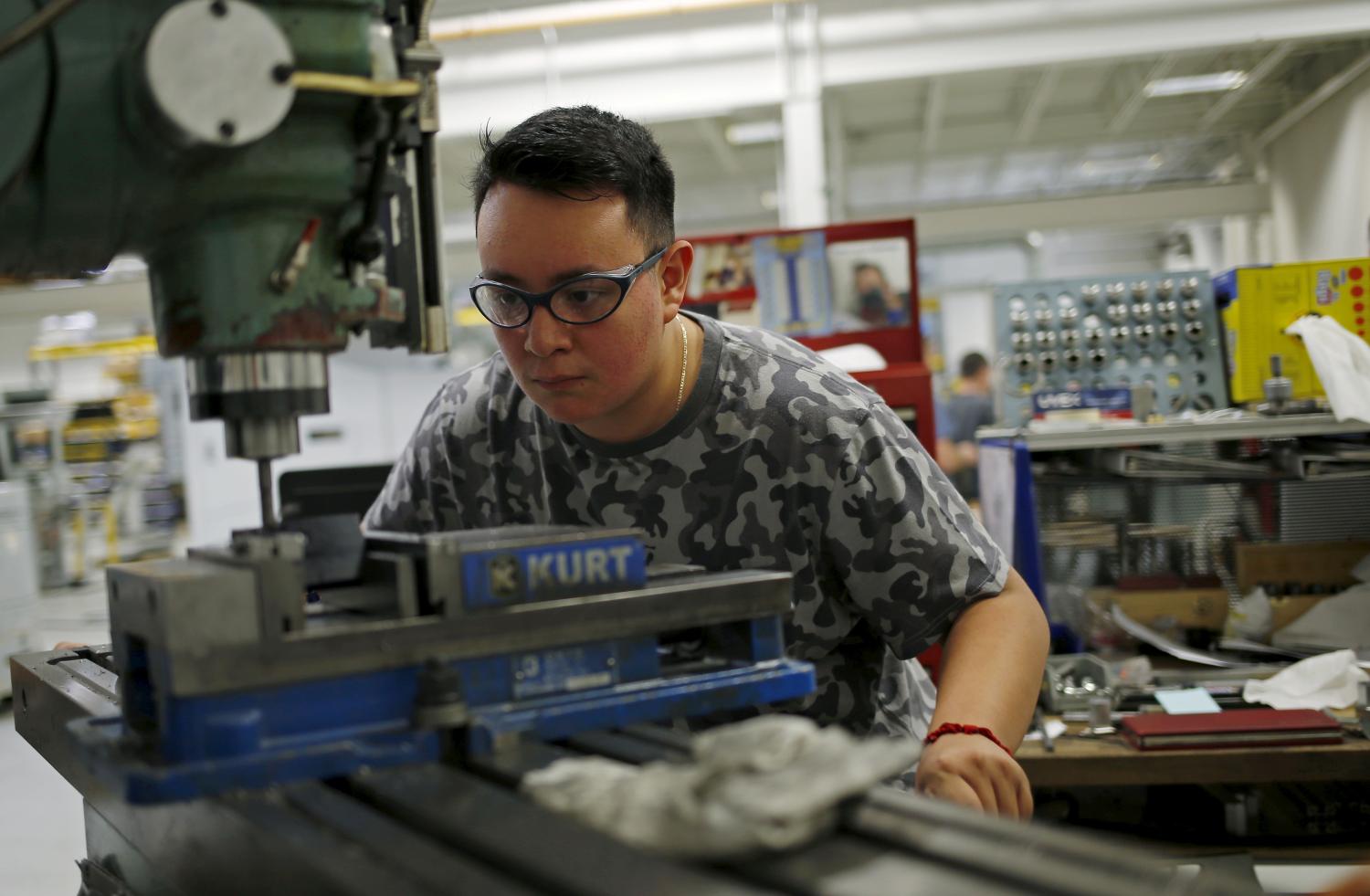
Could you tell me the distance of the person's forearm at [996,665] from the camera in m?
1.13

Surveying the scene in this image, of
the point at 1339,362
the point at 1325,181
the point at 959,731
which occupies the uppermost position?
the point at 1325,181

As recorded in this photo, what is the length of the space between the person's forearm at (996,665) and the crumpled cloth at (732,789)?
519 millimetres

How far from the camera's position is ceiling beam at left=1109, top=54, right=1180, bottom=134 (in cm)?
735

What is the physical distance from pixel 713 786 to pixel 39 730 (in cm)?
80

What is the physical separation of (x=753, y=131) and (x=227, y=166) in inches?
322

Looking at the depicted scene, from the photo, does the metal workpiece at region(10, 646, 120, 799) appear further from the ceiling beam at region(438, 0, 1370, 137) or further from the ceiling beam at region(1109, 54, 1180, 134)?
the ceiling beam at region(1109, 54, 1180, 134)

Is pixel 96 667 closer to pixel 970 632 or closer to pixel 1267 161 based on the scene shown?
pixel 970 632

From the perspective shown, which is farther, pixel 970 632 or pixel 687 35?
pixel 687 35

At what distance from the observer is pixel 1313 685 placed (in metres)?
2.13

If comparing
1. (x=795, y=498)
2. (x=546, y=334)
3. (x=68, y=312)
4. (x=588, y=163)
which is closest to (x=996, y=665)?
(x=795, y=498)

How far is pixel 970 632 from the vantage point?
1219mm

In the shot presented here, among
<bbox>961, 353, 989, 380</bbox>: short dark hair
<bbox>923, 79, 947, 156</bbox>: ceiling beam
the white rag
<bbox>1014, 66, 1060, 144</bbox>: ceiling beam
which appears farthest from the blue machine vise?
<bbox>923, 79, 947, 156</bbox>: ceiling beam

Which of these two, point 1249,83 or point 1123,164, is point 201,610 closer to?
point 1249,83

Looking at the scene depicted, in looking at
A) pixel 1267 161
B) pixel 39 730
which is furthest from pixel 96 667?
pixel 1267 161
